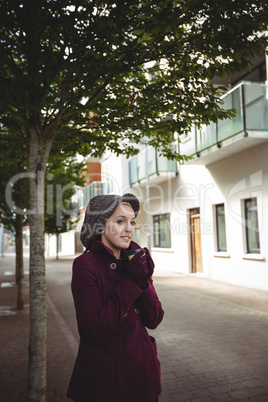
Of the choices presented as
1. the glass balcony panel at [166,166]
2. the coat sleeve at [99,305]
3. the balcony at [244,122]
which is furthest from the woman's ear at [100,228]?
the glass balcony panel at [166,166]

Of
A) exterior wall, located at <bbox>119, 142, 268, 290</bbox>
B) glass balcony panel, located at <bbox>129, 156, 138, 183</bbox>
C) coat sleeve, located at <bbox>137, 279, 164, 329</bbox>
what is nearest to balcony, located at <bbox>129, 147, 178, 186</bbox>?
glass balcony panel, located at <bbox>129, 156, 138, 183</bbox>

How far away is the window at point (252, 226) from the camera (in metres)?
11.3

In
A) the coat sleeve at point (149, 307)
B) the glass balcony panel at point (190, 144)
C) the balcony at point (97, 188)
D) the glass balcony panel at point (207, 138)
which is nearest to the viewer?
the coat sleeve at point (149, 307)

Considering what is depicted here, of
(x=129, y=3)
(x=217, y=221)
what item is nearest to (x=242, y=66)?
(x=129, y=3)

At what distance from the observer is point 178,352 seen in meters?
5.32

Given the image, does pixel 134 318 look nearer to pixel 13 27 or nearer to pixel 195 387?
pixel 195 387

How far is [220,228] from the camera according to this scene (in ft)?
44.2

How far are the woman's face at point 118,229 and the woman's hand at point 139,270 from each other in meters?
0.16

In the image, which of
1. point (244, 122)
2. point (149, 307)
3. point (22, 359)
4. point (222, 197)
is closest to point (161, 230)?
point (222, 197)

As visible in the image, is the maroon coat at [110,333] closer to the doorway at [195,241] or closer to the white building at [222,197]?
the white building at [222,197]

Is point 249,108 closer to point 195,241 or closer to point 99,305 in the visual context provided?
point 195,241

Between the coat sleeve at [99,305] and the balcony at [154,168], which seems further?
the balcony at [154,168]

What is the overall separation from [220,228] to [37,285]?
35.4 feet

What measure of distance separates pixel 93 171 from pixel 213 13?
Answer: 31.2 meters
